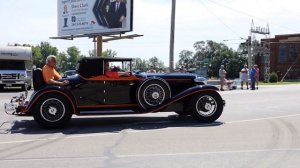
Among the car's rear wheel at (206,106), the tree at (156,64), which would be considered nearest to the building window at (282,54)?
the tree at (156,64)

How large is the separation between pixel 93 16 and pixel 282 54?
58353 mm

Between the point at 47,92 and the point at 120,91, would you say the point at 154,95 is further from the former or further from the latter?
the point at 47,92

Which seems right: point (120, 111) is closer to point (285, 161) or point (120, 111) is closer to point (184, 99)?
point (184, 99)

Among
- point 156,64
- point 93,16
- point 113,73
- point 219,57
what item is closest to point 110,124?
point 113,73

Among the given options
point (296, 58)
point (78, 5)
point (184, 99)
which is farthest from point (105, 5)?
point (296, 58)

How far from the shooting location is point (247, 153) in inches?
308

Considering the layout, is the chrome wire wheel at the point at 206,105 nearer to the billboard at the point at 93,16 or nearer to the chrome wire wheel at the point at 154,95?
the chrome wire wheel at the point at 154,95

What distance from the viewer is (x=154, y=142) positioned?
8.98 meters

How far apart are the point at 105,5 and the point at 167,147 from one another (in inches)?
1150

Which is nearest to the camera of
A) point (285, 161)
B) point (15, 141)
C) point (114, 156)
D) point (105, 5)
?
point (285, 161)

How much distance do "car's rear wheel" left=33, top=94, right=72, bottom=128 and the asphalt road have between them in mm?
220

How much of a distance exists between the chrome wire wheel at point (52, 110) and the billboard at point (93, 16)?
24.3m

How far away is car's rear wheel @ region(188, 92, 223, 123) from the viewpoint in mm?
11724

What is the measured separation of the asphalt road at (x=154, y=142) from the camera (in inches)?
285
